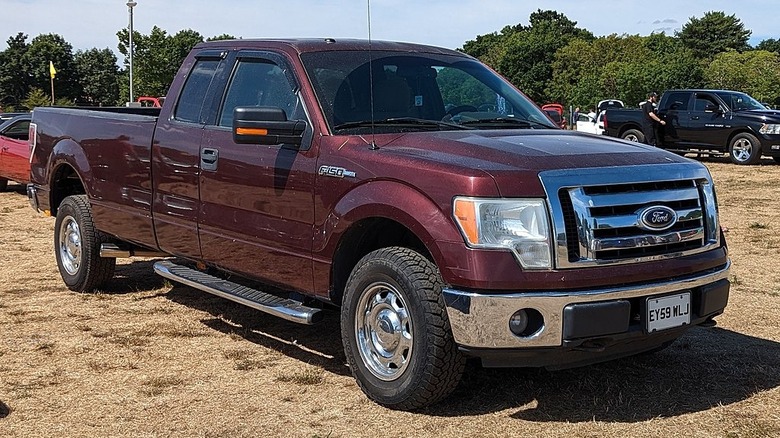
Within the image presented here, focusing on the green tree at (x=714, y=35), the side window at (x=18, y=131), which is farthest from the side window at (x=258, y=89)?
the green tree at (x=714, y=35)

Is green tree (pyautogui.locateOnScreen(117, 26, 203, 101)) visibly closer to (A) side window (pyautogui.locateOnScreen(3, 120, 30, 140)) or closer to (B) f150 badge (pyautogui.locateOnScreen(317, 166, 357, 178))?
(A) side window (pyautogui.locateOnScreen(3, 120, 30, 140))

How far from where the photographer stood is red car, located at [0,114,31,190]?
1530cm

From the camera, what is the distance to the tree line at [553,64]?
61062 mm

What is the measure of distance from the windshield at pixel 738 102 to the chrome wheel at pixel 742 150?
0.84 meters

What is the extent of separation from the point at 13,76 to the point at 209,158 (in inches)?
3815

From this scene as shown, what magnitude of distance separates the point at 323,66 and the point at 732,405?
2.91m

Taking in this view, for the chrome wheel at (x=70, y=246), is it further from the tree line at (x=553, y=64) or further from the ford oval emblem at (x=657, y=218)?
the tree line at (x=553, y=64)

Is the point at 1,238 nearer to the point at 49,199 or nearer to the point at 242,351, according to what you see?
the point at 49,199

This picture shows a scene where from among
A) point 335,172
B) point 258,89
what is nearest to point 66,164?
point 258,89

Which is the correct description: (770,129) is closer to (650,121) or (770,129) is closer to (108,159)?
(650,121)

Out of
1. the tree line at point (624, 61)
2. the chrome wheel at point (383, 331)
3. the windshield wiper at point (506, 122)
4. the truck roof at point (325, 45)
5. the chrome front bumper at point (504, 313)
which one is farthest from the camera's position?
the tree line at point (624, 61)

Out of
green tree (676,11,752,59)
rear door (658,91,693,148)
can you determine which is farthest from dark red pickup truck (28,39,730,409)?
green tree (676,11,752,59)

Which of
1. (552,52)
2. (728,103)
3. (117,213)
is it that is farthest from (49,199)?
(552,52)

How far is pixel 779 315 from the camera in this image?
671cm
